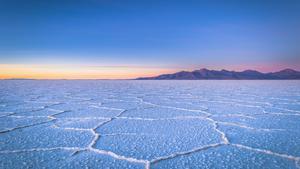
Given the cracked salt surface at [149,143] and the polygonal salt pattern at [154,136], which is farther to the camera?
the polygonal salt pattern at [154,136]

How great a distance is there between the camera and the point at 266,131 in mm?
1756

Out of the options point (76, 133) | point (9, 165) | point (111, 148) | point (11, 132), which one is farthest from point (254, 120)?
point (11, 132)

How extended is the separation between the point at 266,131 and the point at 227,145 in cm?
55

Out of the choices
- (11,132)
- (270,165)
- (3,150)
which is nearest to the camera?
(270,165)

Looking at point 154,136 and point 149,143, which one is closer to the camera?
point 149,143

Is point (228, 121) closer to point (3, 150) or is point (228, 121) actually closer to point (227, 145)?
point (227, 145)

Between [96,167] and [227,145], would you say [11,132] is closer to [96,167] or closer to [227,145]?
[96,167]

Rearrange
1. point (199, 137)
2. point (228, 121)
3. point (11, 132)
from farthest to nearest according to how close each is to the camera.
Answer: point (228, 121), point (11, 132), point (199, 137)

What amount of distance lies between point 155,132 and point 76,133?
25.4 inches

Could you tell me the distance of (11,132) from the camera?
1744 mm

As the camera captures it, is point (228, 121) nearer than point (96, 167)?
No

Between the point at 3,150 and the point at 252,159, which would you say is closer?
the point at 252,159

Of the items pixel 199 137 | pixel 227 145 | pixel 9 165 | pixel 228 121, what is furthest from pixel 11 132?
pixel 228 121

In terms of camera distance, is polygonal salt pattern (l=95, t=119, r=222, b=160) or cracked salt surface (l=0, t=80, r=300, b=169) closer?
cracked salt surface (l=0, t=80, r=300, b=169)
